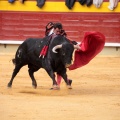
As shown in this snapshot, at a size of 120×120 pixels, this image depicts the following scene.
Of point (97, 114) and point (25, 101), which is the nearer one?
point (97, 114)

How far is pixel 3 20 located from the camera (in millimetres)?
14406

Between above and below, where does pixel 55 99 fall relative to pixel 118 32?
above

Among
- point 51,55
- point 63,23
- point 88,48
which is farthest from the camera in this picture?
point 63,23

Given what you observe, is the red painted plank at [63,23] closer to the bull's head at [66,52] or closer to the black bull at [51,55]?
the black bull at [51,55]

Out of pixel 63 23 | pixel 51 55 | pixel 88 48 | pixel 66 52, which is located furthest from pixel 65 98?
pixel 63 23

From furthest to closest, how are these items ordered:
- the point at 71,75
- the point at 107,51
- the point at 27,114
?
the point at 107,51, the point at 71,75, the point at 27,114

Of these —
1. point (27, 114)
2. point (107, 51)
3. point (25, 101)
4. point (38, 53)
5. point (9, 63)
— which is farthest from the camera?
point (107, 51)

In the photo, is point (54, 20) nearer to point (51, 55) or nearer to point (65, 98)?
point (51, 55)

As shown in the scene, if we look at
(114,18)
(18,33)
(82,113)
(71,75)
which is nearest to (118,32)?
(114,18)

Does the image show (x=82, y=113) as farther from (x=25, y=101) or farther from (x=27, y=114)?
(x=25, y=101)

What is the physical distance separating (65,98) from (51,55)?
34.9 inches

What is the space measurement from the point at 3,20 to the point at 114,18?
2609 millimetres

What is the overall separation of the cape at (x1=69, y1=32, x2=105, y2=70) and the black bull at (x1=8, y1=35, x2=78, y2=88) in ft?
1.88

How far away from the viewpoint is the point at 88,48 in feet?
27.5
